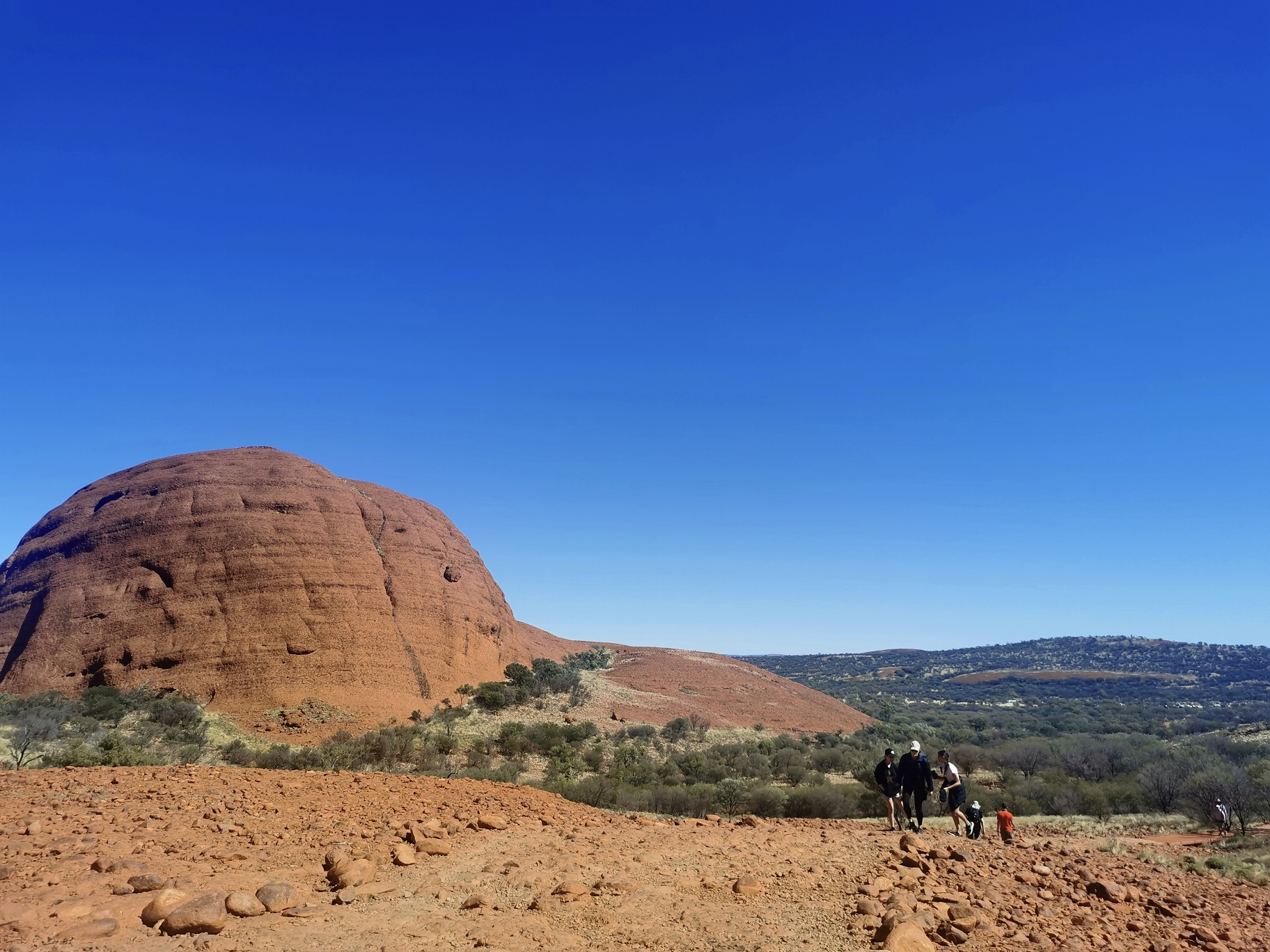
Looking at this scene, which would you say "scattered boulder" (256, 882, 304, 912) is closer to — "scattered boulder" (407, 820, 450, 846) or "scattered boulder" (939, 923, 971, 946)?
"scattered boulder" (407, 820, 450, 846)

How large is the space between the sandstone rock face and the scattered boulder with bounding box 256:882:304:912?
23854mm

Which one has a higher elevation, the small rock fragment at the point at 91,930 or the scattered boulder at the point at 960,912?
the small rock fragment at the point at 91,930

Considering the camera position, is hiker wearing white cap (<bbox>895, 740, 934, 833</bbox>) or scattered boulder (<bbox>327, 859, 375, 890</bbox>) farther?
hiker wearing white cap (<bbox>895, 740, 934, 833</bbox>)

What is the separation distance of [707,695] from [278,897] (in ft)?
149

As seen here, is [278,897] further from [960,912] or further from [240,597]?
[240,597]

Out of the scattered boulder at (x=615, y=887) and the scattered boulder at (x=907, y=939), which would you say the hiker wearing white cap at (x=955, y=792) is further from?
the scattered boulder at (x=615, y=887)

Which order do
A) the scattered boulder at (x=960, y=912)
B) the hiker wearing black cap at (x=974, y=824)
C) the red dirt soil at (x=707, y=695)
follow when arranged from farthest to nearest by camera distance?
the red dirt soil at (x=707, y=695) < the hiker wearing black cap at (x=974, y=824) < the scattered boulder at (x=960, y=912)

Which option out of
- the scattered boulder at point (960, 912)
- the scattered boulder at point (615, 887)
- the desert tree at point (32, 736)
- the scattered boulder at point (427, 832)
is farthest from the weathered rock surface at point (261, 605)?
the scattered boulder at point (960, 912)

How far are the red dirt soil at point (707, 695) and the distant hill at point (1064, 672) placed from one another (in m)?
19.0

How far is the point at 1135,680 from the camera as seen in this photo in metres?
75.9

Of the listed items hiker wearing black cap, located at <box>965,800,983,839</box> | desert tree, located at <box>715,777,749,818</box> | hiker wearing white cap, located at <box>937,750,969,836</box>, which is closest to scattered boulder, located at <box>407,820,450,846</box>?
hiker wearing black cap, located at <box>965,800,983,839</box>

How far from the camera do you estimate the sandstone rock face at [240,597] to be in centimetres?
3002

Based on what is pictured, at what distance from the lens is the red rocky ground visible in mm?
5781

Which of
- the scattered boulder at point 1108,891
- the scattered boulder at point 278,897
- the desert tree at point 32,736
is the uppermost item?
the scattered boulder at point 278,897
